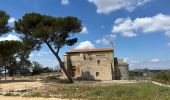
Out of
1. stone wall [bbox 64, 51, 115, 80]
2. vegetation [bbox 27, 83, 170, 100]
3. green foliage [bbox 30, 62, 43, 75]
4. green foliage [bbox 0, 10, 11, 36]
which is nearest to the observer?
vegetation [bbox 27, 83, 170, 100]

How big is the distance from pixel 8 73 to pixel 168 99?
2354 inches

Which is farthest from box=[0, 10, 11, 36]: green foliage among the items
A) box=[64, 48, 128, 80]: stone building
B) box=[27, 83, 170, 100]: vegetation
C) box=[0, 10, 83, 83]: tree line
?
box=[27, 83, 170, 100]: vegetation

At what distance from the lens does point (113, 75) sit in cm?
5650

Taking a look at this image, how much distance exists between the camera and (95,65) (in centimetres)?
5572

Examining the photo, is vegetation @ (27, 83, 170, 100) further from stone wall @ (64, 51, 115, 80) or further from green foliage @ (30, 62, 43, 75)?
green foliage @ (30, 62, 43, 75)

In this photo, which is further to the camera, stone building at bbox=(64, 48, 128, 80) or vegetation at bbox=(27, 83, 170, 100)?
stone building at bbox=(64, 48, 128, 80)

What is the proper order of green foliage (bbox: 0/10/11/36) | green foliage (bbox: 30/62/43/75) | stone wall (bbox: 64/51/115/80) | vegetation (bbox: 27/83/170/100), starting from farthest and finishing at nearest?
1. green foliage (bbox: 30/62/43/75)
2. stone wall (bbox: 64/51/115/80)
3. green foliage (bbox: 0/10/11/36)
4. vegetation (bbox: 27/83/170/100)

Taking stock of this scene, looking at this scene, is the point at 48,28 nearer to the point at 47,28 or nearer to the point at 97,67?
the point at 47,28

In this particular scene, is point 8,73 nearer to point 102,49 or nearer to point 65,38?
point 102,49

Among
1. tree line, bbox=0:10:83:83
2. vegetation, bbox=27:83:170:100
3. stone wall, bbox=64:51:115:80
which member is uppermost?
tree line, bbox=0:10:83:83

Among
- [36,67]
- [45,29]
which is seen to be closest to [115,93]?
[45,29]

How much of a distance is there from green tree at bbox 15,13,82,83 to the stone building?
9.88m

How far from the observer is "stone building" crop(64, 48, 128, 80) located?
5559 cm

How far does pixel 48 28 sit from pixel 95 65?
14728mm
